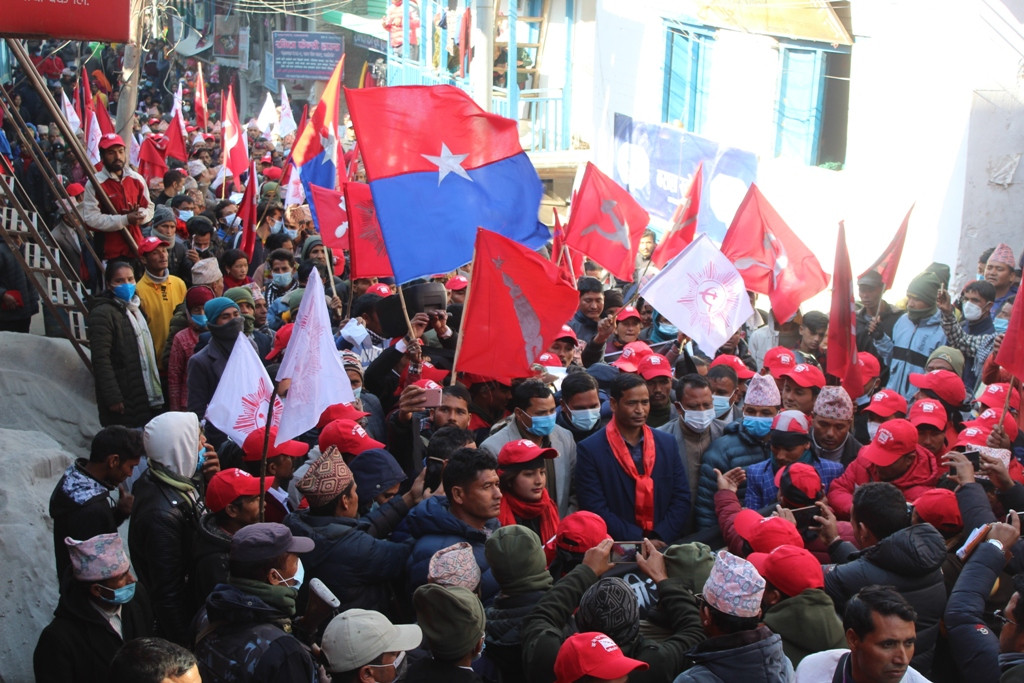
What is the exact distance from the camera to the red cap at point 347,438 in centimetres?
512

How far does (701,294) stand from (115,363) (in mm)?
4200

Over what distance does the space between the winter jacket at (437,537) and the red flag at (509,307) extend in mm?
1571

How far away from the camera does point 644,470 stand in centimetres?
543

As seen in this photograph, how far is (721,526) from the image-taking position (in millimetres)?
5211

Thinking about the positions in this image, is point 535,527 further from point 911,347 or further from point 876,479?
point 911,347

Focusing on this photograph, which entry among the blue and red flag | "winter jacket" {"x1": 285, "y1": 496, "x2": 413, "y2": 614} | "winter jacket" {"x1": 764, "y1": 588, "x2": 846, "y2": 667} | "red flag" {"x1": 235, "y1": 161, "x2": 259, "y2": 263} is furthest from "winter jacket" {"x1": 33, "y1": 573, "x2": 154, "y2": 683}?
"red flag" {"x1": 235, "y1": 161, "x2": 259, "y2": 263}

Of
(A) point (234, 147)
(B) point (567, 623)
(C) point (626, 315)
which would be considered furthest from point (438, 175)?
(A) point (234, 147)

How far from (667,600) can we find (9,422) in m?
5.75

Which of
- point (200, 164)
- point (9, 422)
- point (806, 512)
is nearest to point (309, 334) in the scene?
point (806, 512)

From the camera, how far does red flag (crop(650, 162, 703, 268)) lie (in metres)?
9.28

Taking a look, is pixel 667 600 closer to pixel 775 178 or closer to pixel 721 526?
pixel 721 526

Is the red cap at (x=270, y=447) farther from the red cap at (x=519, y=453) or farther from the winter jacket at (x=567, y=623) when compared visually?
the winter jacket at (x=567, y=623)

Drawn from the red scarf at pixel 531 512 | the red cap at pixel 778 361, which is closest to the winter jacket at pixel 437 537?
the red scarf at pixel 531 512

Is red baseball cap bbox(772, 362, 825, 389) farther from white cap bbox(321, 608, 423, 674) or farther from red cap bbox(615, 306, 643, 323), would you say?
white cap bbox(321, 608, 423, 674)
